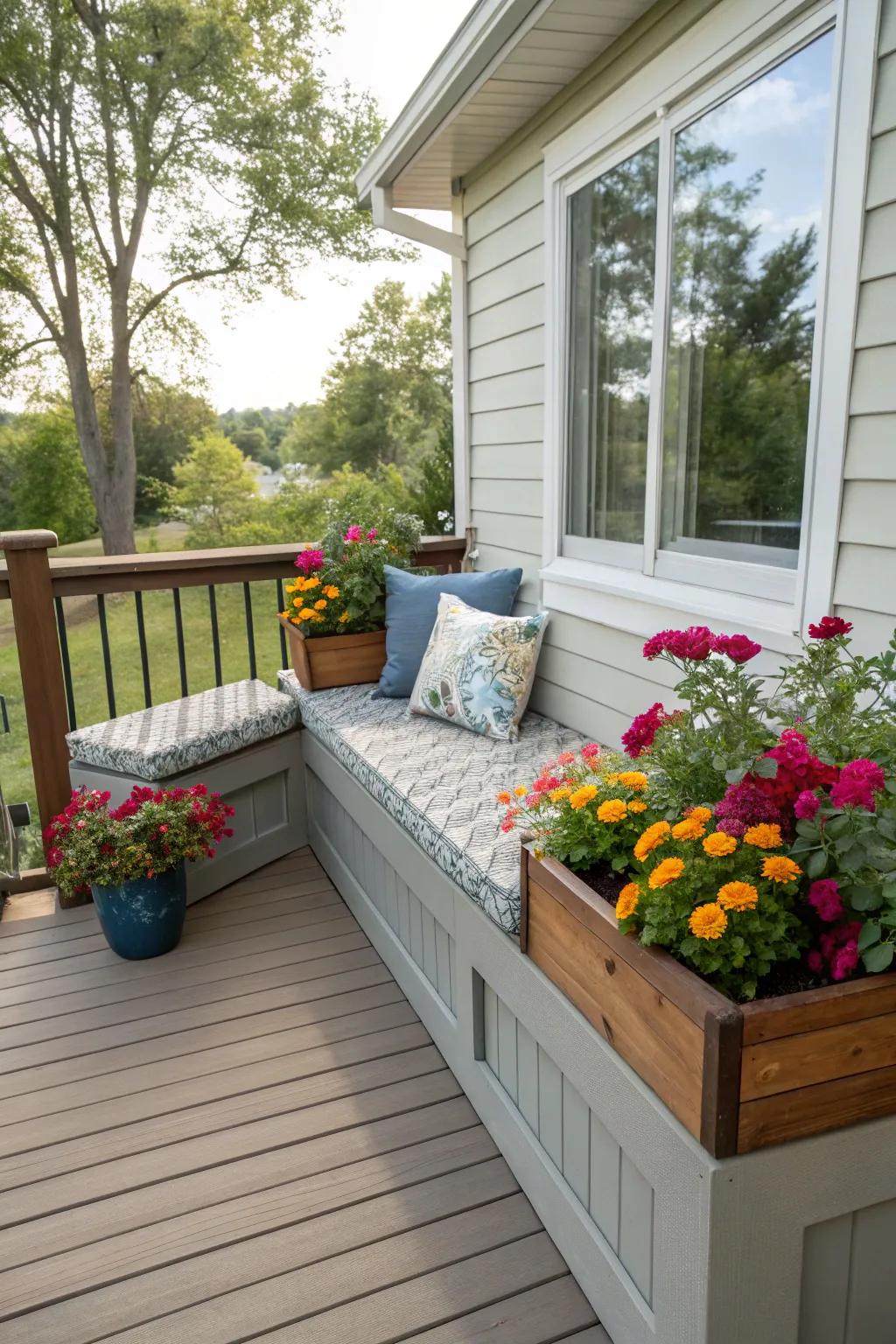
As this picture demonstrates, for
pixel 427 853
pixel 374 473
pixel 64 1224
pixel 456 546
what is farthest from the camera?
pixel 374 473

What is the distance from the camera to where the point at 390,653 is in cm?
316

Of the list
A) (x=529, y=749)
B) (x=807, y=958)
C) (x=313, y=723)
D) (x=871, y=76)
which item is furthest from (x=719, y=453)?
(x=313, y=723)

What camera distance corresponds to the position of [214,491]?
45.1ft

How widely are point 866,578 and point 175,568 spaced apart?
2343 millimetres

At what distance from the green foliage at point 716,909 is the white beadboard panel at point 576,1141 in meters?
0.37

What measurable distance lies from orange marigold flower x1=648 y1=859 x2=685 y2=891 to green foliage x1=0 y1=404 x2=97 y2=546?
12.9 meters

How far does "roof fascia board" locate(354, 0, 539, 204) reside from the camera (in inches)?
87.4

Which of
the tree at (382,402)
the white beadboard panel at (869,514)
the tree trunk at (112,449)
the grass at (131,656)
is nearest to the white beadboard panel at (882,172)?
the white beadboard panel at (869,514)

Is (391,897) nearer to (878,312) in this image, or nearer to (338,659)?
(338,659)

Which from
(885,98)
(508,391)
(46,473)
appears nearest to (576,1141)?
(885,98)

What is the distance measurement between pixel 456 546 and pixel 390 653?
0.72 meters

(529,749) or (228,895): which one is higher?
(529,749)

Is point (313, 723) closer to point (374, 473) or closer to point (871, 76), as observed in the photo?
point (871, 76)

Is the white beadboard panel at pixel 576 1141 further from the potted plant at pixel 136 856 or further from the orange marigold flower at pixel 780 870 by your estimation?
the potted plant at pixel 136 856
